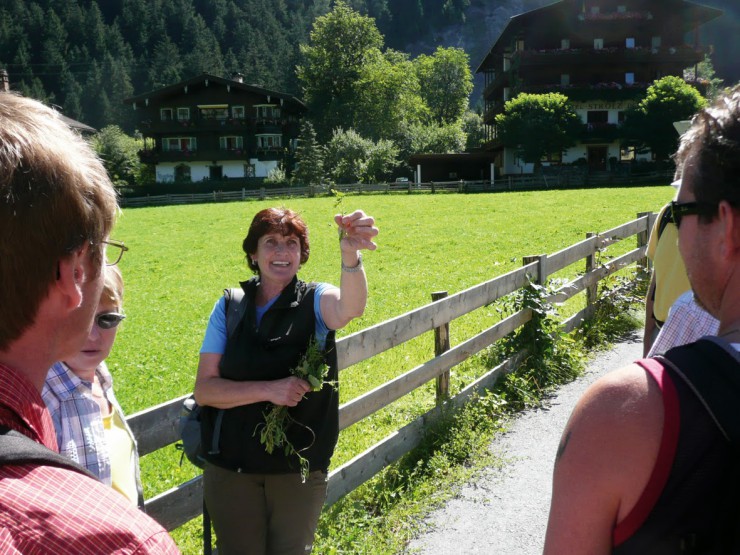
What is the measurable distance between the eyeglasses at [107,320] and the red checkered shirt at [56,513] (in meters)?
1.55

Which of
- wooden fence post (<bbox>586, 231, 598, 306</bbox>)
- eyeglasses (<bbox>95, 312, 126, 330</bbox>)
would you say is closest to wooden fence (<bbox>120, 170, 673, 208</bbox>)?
wooden fence post (<bbox>586, 231, 598, 306</bbox>)

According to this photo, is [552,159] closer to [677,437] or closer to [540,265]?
[540,265]

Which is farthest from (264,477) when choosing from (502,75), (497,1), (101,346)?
(497,1)

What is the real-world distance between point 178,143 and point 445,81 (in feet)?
140

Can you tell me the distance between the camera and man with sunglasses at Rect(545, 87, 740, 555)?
128 centimetres

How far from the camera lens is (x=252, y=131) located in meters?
70.8

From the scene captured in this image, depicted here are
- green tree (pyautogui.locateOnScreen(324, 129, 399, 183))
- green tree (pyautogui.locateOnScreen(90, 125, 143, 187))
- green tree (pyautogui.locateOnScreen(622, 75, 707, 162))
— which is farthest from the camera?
green tree (pyautogui.locateOnScreen(90, 125, 143, 187))

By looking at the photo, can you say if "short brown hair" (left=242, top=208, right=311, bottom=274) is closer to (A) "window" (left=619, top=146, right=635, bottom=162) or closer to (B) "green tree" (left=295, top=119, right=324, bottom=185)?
(B) "green tree" (left=295, top=119, right=324, bottom=185)

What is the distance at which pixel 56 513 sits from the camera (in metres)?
1.00

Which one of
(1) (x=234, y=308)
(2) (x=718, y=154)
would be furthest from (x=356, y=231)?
(2) (x=718, y=154)

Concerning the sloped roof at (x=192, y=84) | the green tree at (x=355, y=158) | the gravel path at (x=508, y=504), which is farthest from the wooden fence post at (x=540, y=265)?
the sloped roof at (x=192, y=84)

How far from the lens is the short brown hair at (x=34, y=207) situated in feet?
3.75

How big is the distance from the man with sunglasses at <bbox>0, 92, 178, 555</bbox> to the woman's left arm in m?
2.08

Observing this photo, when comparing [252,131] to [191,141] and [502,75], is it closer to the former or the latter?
[191,141]
